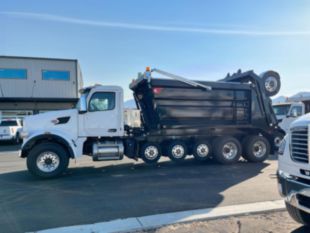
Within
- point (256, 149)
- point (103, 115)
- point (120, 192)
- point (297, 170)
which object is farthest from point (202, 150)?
point (297, 170)

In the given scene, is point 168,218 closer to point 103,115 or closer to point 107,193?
point 107,193

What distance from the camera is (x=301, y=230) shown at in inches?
151

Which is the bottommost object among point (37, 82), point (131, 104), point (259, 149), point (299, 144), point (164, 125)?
point (259, 149)

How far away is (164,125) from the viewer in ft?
29.0

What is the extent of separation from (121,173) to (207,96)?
4.09m

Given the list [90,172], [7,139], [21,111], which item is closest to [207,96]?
[90,172]

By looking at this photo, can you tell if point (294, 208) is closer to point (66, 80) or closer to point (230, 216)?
point (230, 216)

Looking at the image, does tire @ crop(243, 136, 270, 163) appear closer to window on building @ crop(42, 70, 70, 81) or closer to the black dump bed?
the black dump bed

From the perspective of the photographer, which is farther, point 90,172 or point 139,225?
point 90,172

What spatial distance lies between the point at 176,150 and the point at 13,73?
20.7 meters

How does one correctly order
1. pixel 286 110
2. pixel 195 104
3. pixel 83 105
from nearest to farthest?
pixel 83 105 → pixel 195 104 → pixel 286 110

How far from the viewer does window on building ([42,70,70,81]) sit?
24.0m

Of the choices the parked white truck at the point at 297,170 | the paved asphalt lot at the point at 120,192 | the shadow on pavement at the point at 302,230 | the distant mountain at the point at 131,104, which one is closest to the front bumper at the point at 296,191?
the parked white truck at the point at 297,170

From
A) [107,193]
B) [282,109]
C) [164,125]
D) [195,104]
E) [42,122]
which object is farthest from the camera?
[282,109]
